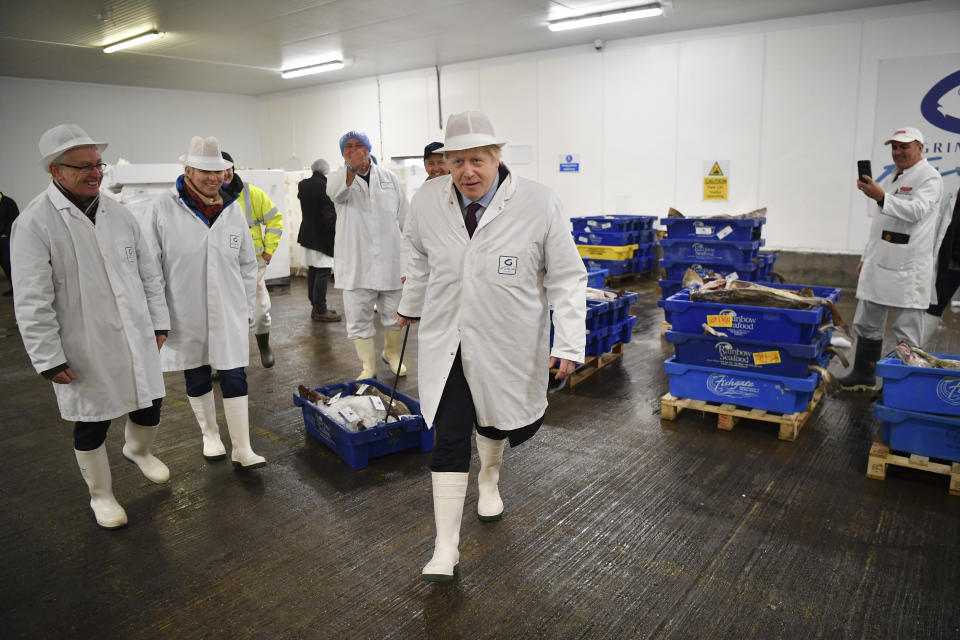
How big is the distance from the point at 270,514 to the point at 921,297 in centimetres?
449

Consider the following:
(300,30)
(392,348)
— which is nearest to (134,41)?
(300,30)

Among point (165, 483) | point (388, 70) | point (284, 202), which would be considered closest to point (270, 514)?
point (165, 483)

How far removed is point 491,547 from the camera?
110 inches

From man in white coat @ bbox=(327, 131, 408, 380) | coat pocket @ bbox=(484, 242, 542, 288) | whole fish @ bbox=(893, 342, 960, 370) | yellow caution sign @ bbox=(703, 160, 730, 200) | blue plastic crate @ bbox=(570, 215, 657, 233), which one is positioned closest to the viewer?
coat pocket @ bbox=(484, 242, 542, 288)

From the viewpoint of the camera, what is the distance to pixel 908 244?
4.34 meters

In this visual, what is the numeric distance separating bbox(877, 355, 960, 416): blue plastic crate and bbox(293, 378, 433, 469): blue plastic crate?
8.49 feet

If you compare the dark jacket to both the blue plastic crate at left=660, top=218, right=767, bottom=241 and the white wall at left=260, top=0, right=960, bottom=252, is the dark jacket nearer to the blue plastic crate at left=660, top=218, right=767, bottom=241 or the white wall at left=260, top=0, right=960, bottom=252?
the blue plastic crate at left=660, top=218, right=767, bottom=241

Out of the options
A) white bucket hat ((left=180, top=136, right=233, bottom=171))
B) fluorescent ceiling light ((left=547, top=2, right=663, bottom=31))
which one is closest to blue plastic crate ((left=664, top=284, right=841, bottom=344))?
white bucket hat ((left=180, top=136, right=233, bottom=171))

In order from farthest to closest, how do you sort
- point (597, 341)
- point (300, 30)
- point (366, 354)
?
1. point (300, 30)
2. point (597, 341)
3. point (366, 354)

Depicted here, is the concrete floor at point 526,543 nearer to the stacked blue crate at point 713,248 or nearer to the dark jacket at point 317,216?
the stacked blue crate at point 713,248

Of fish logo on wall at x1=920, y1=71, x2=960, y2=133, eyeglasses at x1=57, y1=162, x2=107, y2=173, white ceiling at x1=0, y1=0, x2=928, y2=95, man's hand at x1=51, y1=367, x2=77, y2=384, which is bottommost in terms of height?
man's hand at x1=51, y1=367, x2=77, y2=384

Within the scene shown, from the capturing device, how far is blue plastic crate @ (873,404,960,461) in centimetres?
320

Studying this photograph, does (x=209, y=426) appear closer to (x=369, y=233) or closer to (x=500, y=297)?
(x=369, y=233)

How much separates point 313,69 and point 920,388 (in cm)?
1224
